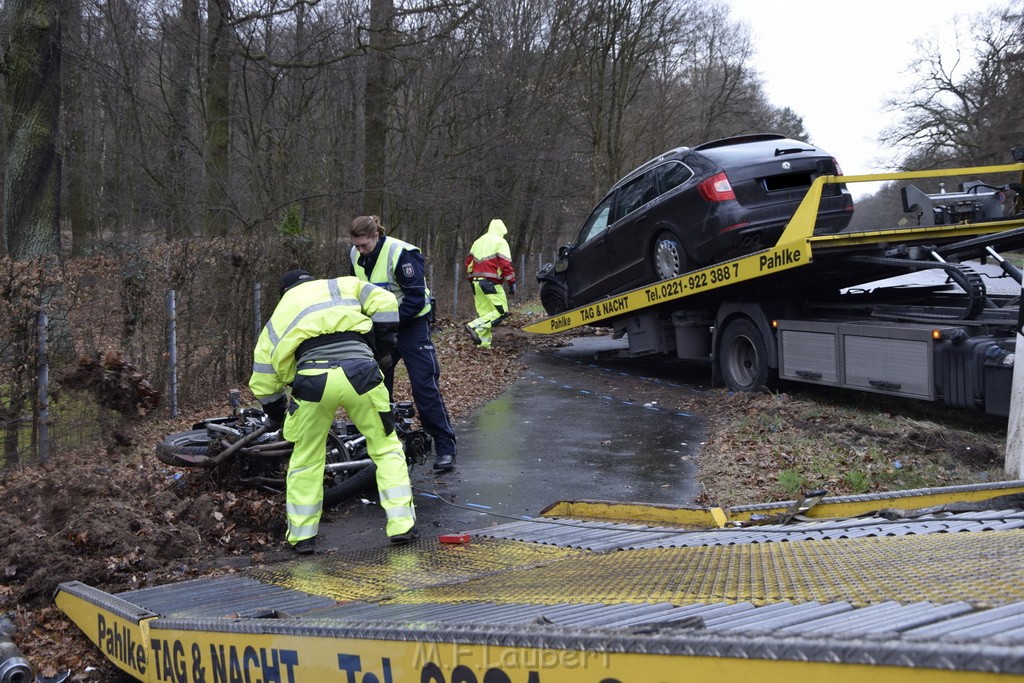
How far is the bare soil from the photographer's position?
5.01 meters

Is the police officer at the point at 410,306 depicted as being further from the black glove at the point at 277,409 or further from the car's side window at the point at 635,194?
the car's side window at the point at 635,194

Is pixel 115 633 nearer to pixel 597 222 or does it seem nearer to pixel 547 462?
pixel 547 462

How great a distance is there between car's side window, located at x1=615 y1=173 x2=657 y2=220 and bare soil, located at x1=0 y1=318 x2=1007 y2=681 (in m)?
2.77

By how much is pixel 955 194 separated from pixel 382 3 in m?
11.1

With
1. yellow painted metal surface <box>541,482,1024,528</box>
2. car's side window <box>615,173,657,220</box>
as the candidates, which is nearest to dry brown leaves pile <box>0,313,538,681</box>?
yellow painted metal surface <box>541,482,1024,528</box>

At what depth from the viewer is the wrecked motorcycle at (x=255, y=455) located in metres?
6.46

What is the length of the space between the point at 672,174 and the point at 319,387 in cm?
684

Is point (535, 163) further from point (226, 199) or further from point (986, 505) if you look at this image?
point (986, 505)

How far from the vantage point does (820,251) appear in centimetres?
883

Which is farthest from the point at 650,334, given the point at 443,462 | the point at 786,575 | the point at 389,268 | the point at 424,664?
the point at 424,664

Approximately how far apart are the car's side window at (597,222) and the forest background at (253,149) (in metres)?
3.50

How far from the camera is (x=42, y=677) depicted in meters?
4.13

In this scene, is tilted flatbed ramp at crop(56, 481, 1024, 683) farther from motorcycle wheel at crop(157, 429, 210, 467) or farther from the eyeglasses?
the eyeglasses

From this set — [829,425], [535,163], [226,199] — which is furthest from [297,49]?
[829,425]
